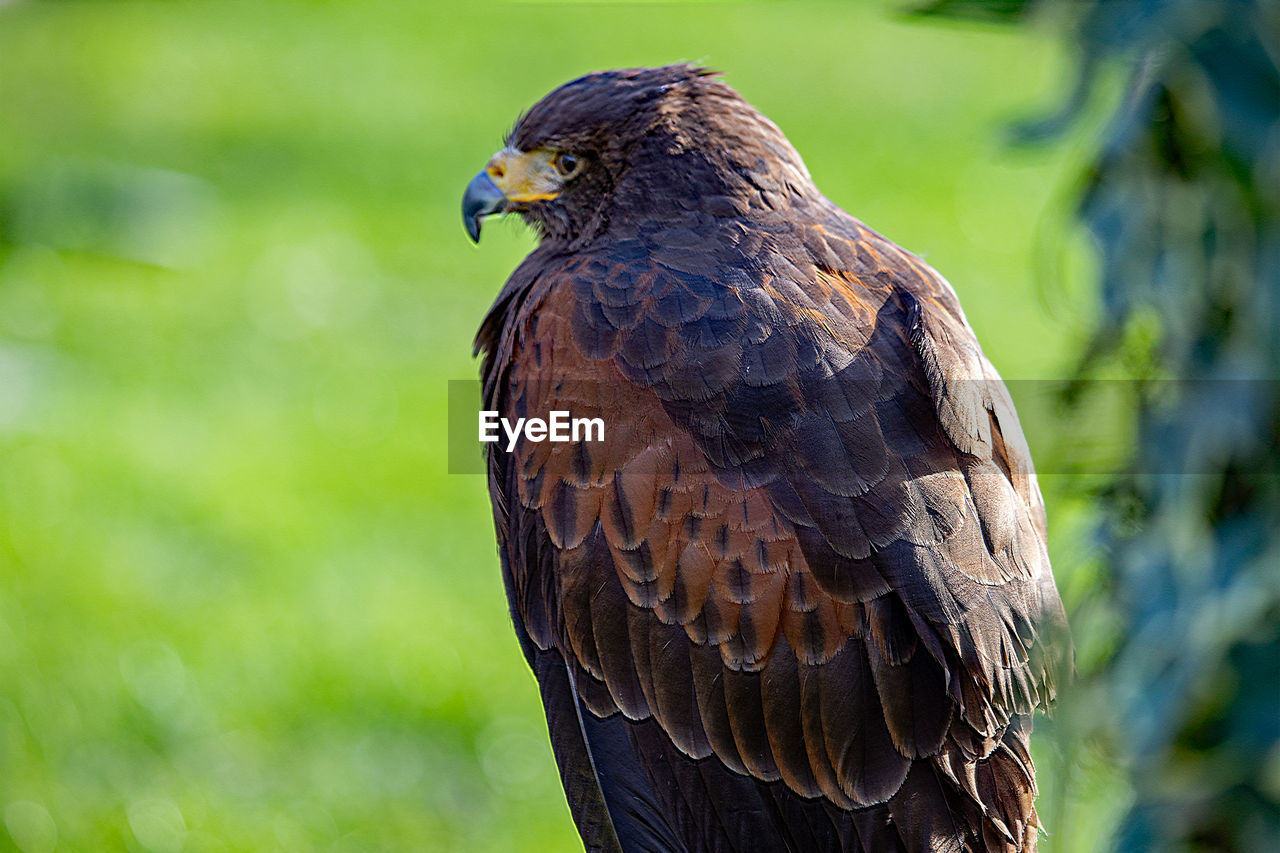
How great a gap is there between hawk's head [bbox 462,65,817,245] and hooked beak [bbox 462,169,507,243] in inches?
1.4

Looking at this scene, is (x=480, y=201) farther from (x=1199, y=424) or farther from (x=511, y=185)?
(x=1199, y=424)

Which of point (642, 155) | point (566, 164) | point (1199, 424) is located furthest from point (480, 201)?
point (1199, 424)

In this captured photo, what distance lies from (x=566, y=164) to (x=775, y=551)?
3.71 ft

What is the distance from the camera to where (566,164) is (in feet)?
9.92

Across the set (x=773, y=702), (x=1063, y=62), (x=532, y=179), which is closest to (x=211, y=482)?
(x=532, y=179)

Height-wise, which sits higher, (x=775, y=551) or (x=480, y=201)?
(x=480, y=201)

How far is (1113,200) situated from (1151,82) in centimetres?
15

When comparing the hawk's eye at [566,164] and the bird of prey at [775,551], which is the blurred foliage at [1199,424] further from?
the hawk's eye at [566,164]

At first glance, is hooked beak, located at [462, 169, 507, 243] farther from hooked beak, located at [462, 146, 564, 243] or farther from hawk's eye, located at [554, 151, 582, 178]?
hawk's eye, located at [554, 151, 582, 178]

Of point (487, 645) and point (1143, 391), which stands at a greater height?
point (1143, 391)

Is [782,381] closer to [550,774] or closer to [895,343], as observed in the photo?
[895,343]

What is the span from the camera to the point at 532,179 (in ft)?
A: 10.0

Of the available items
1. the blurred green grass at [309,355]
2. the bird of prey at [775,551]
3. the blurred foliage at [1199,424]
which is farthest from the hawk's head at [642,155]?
the blurred foliage at [1199,424]

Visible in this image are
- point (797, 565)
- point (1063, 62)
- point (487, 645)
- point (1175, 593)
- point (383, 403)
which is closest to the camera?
point (1175, 593)
